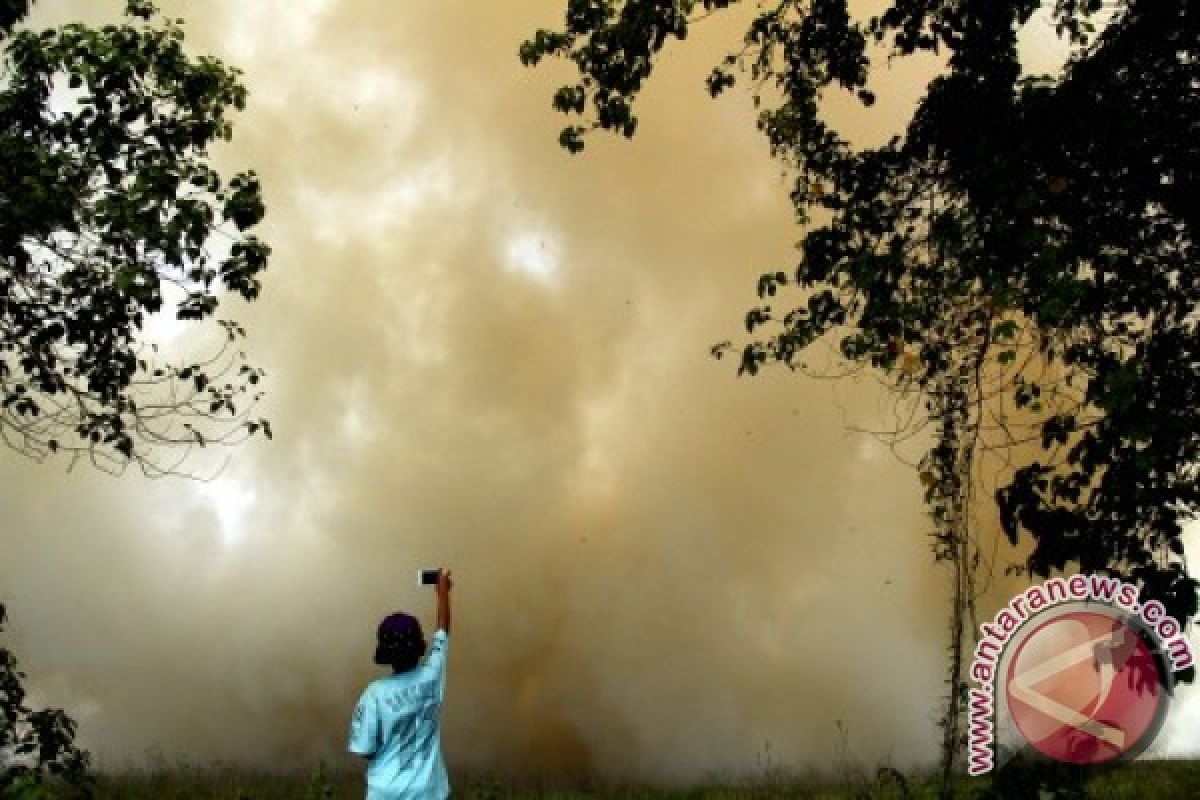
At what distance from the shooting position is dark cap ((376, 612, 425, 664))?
6.40m

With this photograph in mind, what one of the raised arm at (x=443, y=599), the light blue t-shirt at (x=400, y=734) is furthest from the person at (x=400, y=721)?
the raised arm at (x=443, y=599)

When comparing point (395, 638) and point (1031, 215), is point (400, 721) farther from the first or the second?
point (1031, 215)

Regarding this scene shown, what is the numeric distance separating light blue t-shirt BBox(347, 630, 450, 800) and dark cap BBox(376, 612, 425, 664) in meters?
0.20

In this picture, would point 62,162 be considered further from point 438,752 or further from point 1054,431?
point 1054,431

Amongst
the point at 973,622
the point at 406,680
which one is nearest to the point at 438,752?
the point at 406,680

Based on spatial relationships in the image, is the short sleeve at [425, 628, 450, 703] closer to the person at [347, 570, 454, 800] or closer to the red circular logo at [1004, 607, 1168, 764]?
the person at [347, 570, 454, 800]

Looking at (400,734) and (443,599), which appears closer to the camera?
(400,734)

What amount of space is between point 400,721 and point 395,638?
54 centimetres

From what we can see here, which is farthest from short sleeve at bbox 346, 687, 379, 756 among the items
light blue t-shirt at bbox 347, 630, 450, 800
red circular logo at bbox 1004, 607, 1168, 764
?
red circular logo at bbox 1004, 607, 1168, 764

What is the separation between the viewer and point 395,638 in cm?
640

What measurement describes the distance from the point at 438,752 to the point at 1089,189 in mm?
6213

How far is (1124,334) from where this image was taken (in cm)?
863

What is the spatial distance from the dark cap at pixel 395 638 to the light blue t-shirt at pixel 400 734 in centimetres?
20

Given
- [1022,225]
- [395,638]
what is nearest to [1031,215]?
[1022,225]
